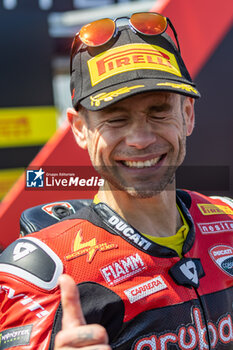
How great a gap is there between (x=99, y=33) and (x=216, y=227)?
2.30ft

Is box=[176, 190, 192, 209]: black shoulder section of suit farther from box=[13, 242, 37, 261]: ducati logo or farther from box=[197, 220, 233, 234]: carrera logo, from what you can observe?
box=[13, 242, 37, 261]: ducati logo

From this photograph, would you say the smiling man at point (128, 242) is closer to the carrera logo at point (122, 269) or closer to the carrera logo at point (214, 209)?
the carrera logo at point (122, 269)

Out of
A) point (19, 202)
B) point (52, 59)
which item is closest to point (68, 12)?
point (52, 59)

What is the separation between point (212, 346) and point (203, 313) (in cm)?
9

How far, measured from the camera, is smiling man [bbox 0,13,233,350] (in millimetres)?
1135

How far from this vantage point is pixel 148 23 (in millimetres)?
1307

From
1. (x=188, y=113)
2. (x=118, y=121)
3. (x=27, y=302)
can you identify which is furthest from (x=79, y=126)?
(x=27, y=302)

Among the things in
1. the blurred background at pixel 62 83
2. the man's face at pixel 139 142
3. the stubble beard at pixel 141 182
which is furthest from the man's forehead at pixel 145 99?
the blurred background at pixel 62 83

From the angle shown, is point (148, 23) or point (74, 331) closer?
point (74, 331)

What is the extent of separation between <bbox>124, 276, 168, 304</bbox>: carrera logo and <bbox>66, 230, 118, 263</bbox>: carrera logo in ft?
0.42

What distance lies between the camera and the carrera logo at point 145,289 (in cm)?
117

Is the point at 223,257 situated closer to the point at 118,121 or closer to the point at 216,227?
the point at 216,227

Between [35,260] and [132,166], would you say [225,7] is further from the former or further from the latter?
[35,260]

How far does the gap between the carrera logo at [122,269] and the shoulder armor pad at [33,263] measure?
4.8 inches
